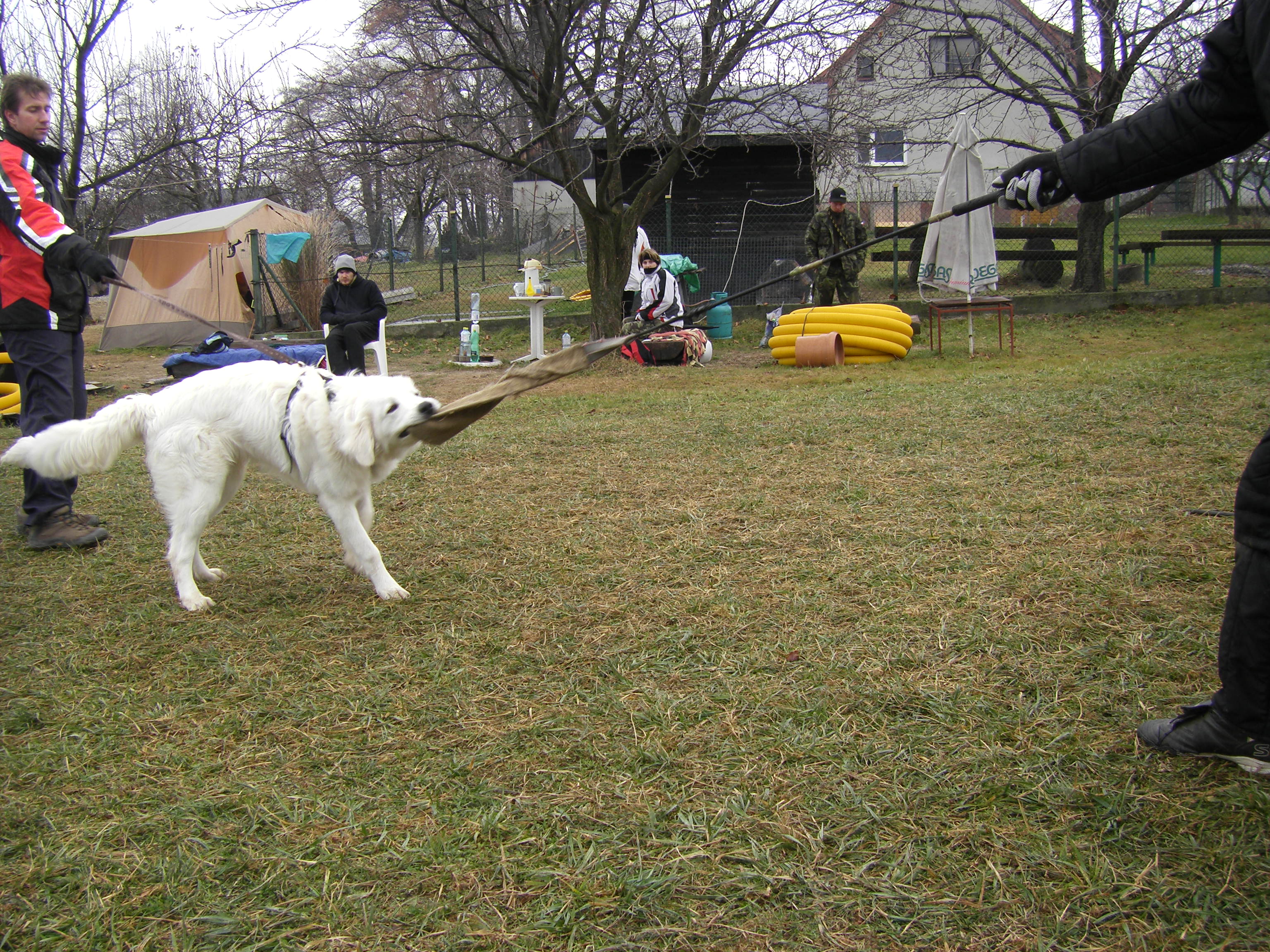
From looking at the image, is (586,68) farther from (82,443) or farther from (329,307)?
(82,443)

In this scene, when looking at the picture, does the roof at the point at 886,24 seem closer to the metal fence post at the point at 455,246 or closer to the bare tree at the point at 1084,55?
the bare tree at the point at 1084,55

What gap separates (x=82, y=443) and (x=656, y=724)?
9.29ft

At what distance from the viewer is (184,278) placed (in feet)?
57.3

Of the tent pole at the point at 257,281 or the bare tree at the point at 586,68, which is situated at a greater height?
the bare tree at the point at 586,68

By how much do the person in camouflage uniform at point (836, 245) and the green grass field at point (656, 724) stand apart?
300 inches

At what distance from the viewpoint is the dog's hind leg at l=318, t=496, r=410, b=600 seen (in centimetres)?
387

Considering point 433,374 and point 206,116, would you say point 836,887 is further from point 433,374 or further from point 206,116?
point 206,116

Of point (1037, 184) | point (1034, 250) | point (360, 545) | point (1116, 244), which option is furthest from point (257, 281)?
point (1037, 184)

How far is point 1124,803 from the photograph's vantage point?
7.33 ft

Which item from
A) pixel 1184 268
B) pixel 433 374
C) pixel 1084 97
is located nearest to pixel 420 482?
pixel 433 374

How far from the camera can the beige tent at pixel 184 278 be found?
677 inches

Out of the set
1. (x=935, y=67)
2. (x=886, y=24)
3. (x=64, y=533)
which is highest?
(x=935, y=67)

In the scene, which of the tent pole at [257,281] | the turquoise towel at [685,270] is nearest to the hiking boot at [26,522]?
the turquoise towel at [685,270]

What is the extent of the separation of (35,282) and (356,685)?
3083mm
